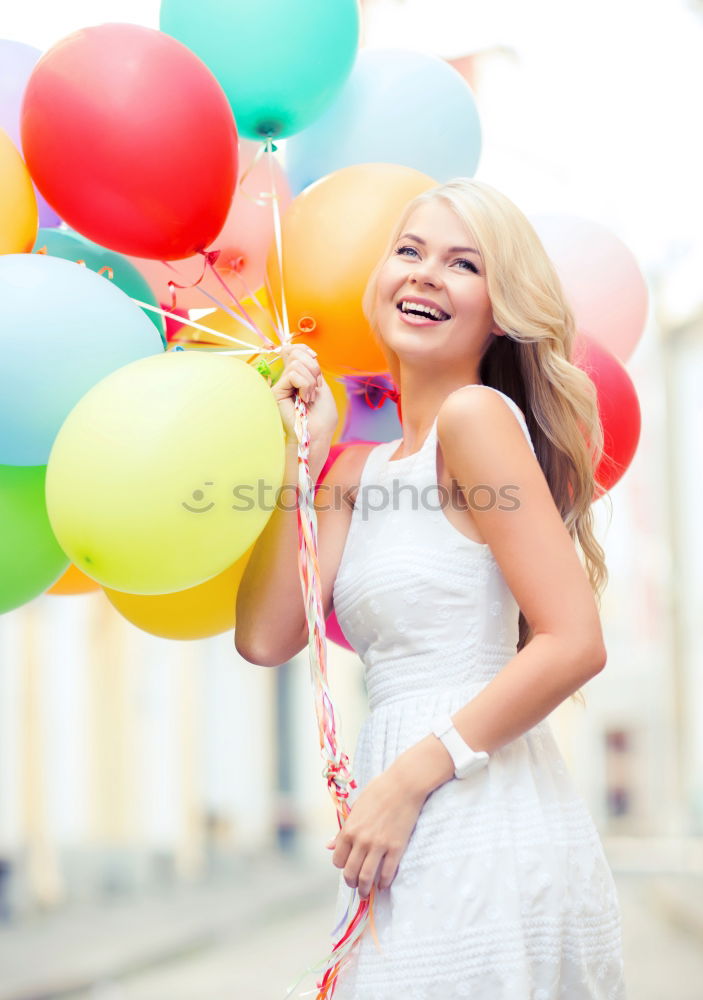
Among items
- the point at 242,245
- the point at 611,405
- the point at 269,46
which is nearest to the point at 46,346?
the point at 242,245

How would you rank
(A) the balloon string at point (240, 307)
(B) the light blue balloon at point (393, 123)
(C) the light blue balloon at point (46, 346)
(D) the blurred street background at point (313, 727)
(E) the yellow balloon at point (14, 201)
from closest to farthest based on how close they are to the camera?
(C) the light blue balloon at point (46, 346), (E) the yellow balloon at point (14, 201), (A) the balloon string at point (240, 307), (B) the light blue balloon at point (393, 123), (D) the blurred street background at point (313, 727)

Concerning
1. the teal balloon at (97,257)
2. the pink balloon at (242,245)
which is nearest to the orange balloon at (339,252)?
the pink balloon at (242,245)

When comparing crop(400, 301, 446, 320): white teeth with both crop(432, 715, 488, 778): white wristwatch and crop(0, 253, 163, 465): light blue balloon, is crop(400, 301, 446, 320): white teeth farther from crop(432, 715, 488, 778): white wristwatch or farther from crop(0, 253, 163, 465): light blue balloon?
crop(432, 715, 488, 778): white wristwatch

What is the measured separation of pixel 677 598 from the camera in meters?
12.3

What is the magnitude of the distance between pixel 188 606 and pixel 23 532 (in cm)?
27

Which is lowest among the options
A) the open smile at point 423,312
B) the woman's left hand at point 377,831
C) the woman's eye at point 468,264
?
the woman's left hand at point 377,831

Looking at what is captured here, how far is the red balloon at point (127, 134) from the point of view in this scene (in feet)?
4.87

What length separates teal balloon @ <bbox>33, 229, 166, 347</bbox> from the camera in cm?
177

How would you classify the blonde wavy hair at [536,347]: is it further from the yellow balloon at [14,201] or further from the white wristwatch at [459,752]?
the yellow balloon at [14,201]

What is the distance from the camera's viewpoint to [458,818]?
4.34 ft

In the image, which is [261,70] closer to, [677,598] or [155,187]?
[155,187]

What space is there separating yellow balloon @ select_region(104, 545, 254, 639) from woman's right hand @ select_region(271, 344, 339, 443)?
0.24 m

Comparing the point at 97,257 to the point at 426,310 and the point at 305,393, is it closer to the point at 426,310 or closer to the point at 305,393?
the point at 305,393

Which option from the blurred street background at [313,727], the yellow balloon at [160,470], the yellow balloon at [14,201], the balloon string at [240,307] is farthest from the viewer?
the blurred street background at [313,727]
